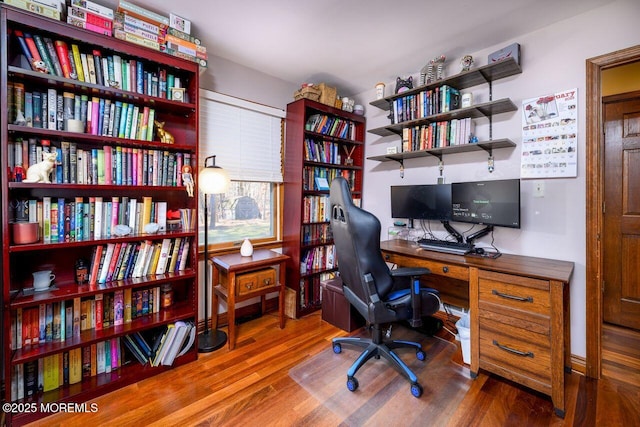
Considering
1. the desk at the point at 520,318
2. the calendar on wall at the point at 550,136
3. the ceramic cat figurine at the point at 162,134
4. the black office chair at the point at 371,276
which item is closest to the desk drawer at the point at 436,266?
the desk at the point at 520,318

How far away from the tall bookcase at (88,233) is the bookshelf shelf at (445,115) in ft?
6.04

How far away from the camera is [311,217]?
2834 mm

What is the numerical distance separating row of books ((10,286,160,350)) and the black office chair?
1.41 meters

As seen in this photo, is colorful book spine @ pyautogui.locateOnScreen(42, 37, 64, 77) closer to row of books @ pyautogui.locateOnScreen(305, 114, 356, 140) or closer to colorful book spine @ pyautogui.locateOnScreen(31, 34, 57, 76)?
colorful book spine @ pyautogui.locateOnScreen(31, 34, 57, 76)

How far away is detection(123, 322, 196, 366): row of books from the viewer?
1796 millimetres

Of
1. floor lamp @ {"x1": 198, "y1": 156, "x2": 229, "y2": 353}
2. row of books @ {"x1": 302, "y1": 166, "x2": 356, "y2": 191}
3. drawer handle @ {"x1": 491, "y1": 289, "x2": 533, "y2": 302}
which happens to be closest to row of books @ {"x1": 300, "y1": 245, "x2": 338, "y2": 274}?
row of books @ {"x1": 302, "y1": 166, "x2": 356, "y2": 191}

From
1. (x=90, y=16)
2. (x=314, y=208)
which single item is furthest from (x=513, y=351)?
(x=90, y=16)

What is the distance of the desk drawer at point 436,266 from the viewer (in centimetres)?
180

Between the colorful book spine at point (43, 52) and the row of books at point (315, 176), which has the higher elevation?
the colorful book spine at point (43, 52)

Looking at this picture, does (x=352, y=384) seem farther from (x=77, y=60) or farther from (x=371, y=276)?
(x=77, y=60)

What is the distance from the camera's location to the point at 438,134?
7.68 feet

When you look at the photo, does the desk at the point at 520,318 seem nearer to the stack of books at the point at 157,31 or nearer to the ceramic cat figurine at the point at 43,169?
the stack of books at the point at 157,31

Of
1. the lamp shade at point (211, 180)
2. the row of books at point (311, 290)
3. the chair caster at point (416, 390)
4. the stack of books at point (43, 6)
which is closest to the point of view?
the stack of books at point (43, 6)

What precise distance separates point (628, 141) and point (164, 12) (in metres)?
3.81
